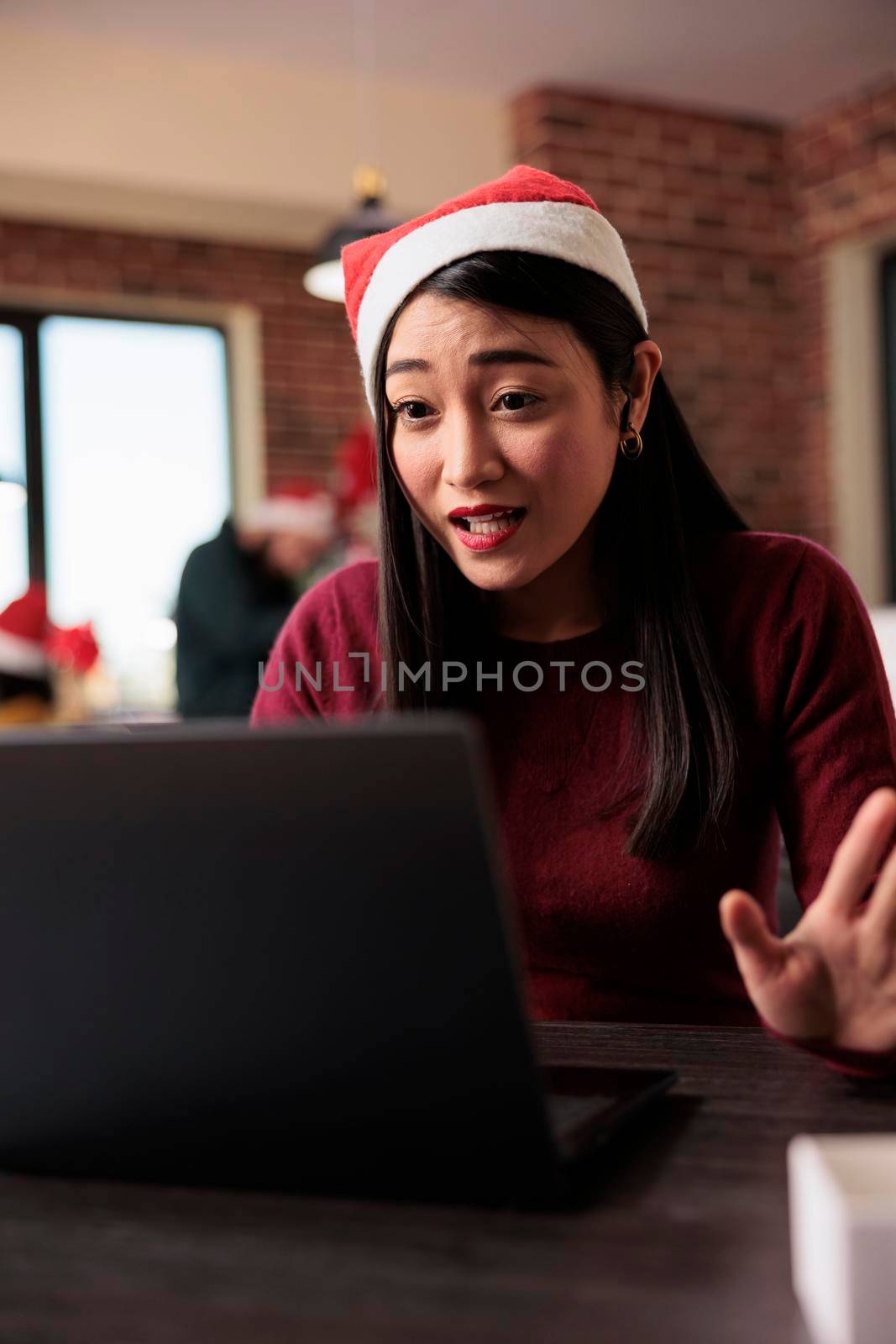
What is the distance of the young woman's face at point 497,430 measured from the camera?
3.74 feet

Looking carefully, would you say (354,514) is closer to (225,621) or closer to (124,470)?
(225,621)

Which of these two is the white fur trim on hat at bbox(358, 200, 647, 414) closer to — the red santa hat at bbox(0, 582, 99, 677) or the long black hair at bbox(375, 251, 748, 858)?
the long black hair at bbox(375, 251, 748, 858)

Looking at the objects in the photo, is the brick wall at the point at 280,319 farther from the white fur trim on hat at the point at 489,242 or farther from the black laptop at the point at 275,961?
the black laptop at the point at 275,961

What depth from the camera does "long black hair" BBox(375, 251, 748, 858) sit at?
1.18 metres

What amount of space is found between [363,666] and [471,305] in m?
0.38

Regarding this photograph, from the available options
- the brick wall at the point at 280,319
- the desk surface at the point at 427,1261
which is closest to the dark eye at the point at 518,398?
the desk surface at the point at 427,1261

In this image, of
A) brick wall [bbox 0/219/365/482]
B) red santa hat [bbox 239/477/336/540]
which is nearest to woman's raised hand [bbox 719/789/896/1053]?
red santa hat [bbox 239/477/336/540]

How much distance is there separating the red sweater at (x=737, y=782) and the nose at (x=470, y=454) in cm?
24

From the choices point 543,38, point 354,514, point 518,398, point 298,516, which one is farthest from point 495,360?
point 543,38

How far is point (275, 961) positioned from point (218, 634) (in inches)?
144

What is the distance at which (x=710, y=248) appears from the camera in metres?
5.59

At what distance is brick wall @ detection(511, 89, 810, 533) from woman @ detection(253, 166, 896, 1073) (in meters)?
4.21

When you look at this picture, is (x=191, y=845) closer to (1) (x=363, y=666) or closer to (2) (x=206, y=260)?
(1) (x=363, y=666)

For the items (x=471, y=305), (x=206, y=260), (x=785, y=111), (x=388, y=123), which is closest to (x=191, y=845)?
(x=471, y=305)
